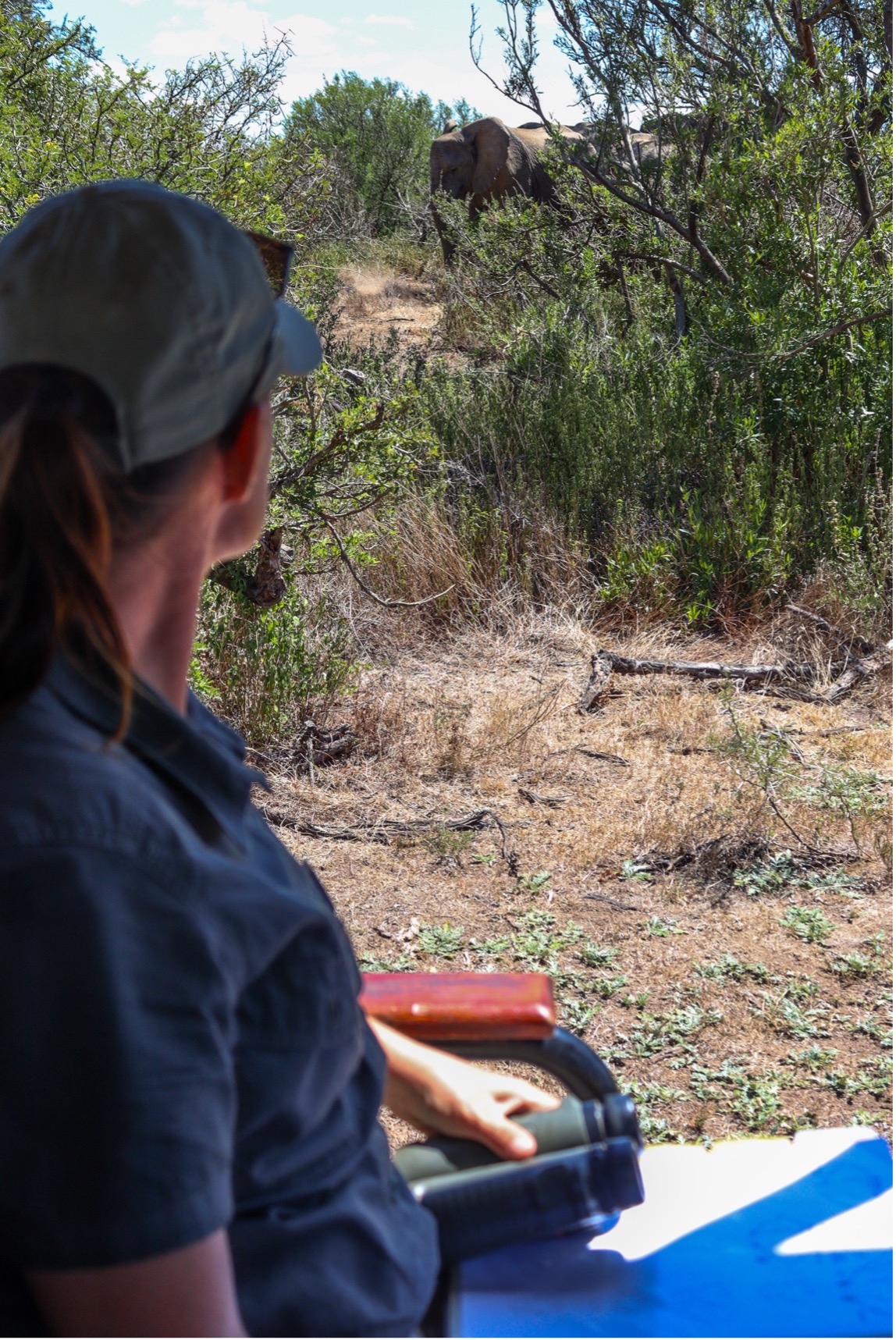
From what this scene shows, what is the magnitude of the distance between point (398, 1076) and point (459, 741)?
114 inches

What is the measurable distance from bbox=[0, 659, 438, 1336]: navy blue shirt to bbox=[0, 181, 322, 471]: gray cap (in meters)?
0.21

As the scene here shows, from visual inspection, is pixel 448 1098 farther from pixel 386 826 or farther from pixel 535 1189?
pixel 386 826

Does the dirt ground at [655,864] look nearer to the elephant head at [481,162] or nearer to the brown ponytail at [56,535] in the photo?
the brown ponytail at [56,535]

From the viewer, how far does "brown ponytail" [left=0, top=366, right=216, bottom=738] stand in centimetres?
77

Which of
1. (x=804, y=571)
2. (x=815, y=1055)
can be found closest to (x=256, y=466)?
(x=815, y=1055)

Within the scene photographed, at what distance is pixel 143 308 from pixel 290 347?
0.21m

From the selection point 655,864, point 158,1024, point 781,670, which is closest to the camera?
point 158,1024

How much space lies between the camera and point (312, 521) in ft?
13.0

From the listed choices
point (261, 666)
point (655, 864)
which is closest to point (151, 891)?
point (655, 864)

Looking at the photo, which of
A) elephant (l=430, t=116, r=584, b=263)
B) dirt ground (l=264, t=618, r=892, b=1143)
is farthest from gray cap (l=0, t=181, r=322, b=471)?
elephant (l=430, t=116, r=584, b=263)

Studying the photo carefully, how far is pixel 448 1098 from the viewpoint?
4.18 ft

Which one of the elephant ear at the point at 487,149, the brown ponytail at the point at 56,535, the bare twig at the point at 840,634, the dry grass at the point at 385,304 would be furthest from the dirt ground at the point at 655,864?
the elephant ear at the point at 487,149

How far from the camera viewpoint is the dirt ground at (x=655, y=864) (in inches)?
101

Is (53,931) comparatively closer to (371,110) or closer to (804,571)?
(804,571)
